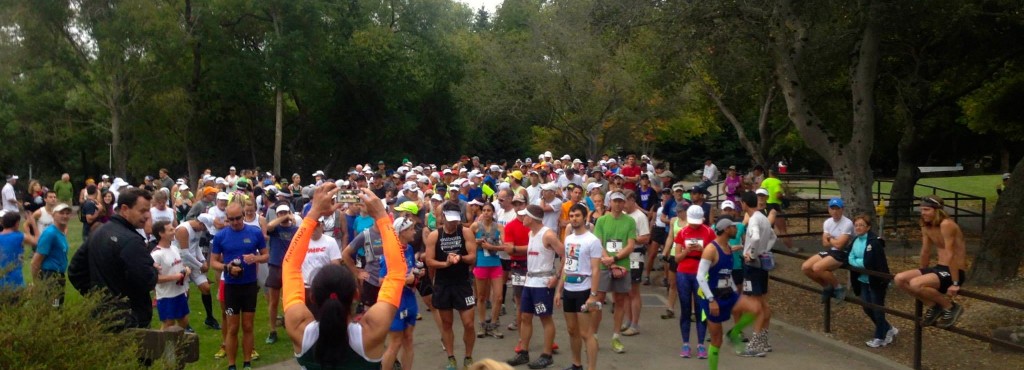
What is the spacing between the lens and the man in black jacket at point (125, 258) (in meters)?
5.75

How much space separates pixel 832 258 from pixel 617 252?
2.90 m

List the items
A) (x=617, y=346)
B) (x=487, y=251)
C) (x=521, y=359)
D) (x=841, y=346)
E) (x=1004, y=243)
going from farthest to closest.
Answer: (x=1004, y=243) → (x=487, y=251) → (x=841, y=346) → (x=617, y=346) → (x=521, y=359)

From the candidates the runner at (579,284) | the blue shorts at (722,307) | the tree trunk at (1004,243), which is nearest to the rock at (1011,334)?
the blue shorts at (722,307)

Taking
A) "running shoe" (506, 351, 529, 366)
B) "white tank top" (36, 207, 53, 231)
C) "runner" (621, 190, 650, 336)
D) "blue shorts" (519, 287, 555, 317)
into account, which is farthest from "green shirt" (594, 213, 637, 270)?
"white tank top" (36, 207, 53, 231)

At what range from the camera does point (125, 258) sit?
5.74 metres

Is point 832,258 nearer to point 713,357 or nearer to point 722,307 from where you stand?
point 722,307

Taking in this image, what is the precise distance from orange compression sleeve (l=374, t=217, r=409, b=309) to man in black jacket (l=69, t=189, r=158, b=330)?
2665 mm

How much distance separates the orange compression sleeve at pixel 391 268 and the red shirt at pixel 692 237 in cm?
559

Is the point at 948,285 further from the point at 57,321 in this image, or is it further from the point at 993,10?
the point at 993,10

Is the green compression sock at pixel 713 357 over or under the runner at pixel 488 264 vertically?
under

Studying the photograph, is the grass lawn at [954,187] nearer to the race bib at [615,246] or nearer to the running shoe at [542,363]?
the race bib at [615,246]

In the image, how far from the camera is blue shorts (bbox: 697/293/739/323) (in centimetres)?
809

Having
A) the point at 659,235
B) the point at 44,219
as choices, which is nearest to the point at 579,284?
the point at 659,235

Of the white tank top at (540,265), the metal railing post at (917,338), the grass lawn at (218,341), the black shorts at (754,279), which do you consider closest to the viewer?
the metal railing post at (917,338)
